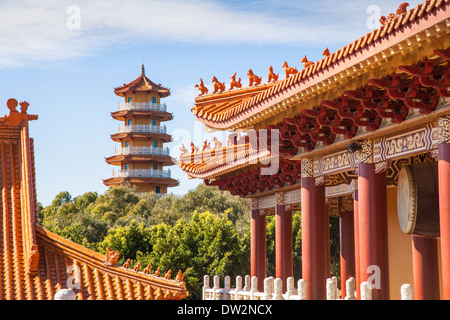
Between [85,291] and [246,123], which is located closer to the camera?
[85,291]

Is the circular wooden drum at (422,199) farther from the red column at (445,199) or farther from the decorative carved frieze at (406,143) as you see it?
the red column at (445,199)

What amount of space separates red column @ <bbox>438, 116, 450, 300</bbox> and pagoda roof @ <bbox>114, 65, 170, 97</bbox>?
Answer: 50.0 m

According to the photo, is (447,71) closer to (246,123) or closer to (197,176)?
(246,123)

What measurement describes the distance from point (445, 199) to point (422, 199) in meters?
2.76

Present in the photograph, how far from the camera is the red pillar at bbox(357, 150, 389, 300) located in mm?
9578

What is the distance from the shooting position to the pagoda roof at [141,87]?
57.0 m

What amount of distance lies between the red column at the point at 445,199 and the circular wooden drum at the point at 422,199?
8.37 ft

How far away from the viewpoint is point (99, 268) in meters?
9.73

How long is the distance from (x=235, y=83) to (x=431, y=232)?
5.51 meters

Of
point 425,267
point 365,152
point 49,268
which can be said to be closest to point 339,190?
point 425,267

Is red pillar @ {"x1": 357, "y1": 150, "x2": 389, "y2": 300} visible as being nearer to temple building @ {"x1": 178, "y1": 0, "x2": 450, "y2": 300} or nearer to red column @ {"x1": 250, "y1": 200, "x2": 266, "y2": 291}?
temple building @ {"x1": 178, "y1": 0, "x2": 450, "y2": 300}

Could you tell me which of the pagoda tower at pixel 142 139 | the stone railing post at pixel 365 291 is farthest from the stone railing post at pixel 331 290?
the pagoda tower at pixel 142 139

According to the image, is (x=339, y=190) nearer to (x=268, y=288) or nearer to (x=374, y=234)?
(x=268, y=288)
